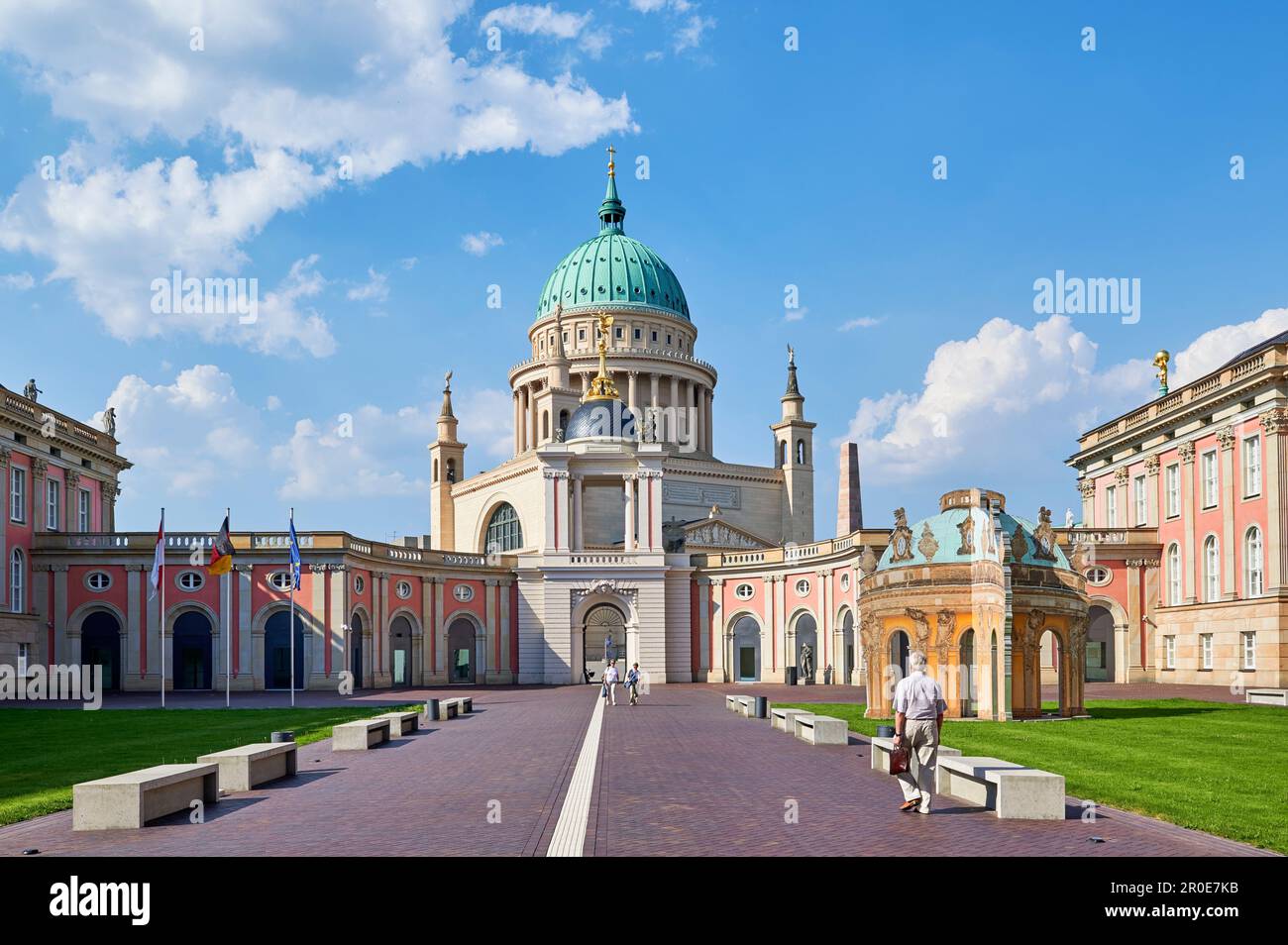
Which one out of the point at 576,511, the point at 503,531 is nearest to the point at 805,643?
the point at 576,511

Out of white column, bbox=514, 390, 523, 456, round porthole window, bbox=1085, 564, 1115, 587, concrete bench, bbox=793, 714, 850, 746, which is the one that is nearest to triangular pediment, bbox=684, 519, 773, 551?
round porthole window, bbox=1085, 564, 1115, 587

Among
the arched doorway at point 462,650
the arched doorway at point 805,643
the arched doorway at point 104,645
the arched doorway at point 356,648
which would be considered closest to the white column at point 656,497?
the arched doorway at point 805,643

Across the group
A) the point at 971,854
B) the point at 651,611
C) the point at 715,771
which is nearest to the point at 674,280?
the point at 651,611

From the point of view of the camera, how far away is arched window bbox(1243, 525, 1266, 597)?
55781 mm

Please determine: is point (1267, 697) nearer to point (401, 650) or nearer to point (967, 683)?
point (967, 683)

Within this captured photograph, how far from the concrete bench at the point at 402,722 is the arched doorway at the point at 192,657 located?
3043cm

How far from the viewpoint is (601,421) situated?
87688mm

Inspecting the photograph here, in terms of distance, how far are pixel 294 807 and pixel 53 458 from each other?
170 feet

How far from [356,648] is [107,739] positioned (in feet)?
111

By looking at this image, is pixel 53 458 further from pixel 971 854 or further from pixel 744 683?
pixel 971 854

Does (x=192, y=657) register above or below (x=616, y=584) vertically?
below

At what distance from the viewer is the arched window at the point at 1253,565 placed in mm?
55781

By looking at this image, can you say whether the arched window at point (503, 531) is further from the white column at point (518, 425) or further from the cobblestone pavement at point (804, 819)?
the cobblestone pavement at point (804, 819)

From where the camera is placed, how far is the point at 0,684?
5453cm
